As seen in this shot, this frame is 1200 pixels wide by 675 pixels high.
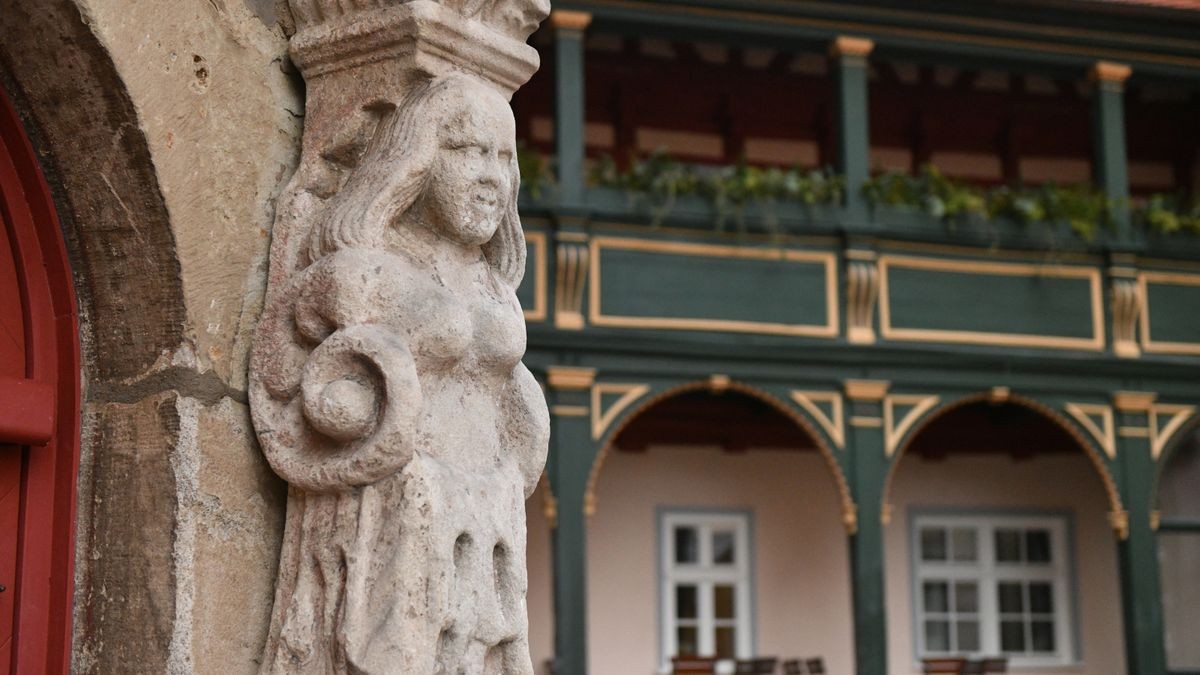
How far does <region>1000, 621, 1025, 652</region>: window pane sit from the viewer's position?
47.9 ft

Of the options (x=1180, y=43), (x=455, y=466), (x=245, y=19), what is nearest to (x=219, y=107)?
(x=245, y=19)

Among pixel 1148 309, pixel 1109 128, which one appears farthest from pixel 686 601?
pixel 1109 128

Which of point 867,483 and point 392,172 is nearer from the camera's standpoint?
point 392,172

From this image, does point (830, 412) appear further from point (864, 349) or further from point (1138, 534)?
point (1138, 534)

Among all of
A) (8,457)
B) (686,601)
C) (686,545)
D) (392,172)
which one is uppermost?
(686,545)

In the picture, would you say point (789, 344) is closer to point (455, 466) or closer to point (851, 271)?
point (851, 271)

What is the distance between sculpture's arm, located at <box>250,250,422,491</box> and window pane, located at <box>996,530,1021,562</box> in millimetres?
13275

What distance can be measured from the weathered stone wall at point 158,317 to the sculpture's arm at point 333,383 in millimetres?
56

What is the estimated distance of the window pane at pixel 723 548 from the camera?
45.8 feet

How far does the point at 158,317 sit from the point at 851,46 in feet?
33.6

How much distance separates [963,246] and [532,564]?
4.24 m

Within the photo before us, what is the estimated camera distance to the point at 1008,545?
14852 millimetres

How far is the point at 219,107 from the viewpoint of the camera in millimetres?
2336

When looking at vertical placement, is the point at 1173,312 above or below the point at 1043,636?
above
